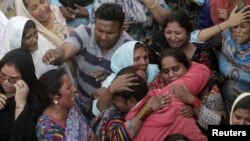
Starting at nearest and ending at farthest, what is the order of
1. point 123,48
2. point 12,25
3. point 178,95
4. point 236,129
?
point 236,129 → point 178,95 → point 123,48 → point 12,25

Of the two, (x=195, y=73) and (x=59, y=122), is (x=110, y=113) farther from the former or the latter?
(x=195, y=73)

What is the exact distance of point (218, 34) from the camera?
15.5ft

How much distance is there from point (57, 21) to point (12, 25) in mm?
649

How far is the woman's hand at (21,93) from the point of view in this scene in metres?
4.14

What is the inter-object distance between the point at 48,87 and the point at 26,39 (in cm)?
70

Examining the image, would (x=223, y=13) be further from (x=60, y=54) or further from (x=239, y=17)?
(x=60, y=54)

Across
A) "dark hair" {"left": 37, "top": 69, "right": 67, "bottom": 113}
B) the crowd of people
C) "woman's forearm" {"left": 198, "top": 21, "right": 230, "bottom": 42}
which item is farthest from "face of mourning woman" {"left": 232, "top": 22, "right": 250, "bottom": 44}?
"dark hair" {"left": 37, "top": 69, "right": 67, "bottom": 113}

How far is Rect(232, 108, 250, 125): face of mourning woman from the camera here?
379 centimetres

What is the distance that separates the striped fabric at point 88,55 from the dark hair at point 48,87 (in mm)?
536

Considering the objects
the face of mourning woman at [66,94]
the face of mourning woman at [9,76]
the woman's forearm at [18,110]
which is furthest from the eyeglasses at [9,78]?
the face of mourning woman at [66,94]

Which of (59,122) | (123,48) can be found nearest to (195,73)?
(123,48)

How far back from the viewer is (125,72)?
13.5ft

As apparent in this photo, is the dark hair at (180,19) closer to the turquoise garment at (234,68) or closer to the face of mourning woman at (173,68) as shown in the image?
the turquoise garment at (234,68)

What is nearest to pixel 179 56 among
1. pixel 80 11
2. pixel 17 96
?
pixel 17 96
